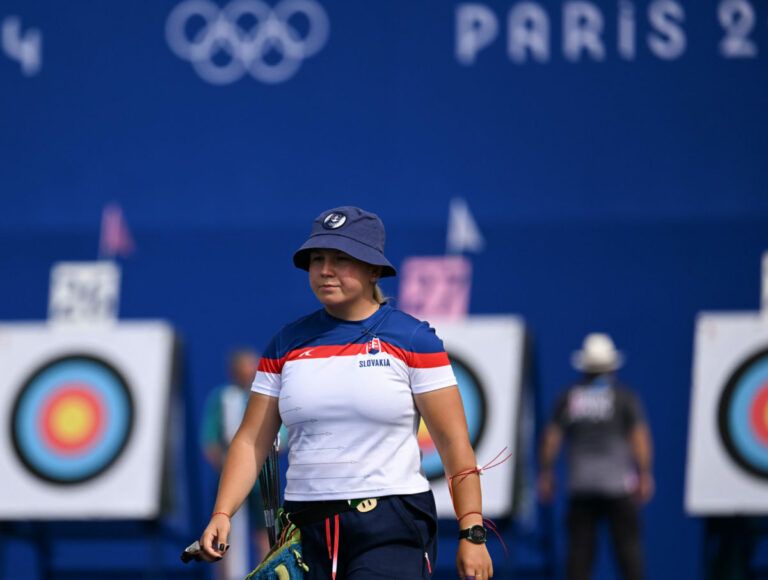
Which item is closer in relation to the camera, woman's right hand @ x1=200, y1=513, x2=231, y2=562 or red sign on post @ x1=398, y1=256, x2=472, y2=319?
woman's right hand @ x1=200, y1=513, x2=231, y2=562

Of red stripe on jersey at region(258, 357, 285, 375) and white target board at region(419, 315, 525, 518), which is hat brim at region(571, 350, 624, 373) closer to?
white target board at region(419, 315, 525, 518)

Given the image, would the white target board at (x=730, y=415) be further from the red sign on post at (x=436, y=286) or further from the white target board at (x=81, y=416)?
the white target board at (x=81, y=416)

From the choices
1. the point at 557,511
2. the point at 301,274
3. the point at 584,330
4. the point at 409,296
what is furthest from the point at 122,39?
the point at 557,511

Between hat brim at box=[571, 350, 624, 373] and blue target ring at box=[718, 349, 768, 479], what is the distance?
1.89ft

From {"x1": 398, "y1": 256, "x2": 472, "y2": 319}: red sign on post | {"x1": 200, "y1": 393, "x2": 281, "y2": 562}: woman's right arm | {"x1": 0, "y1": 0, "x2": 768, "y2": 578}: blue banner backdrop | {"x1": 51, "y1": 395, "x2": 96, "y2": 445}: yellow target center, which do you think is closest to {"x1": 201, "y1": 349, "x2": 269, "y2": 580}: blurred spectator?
{"x1": 0, "y1": 0, "x2": 768, "y2": 578}: blue banner backdrop

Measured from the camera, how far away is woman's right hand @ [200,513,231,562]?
2.59 m

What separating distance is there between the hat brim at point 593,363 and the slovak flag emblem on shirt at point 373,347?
3951 mm

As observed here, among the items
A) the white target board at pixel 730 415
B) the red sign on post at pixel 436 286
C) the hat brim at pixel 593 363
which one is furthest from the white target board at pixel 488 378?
the white target board at pixel 730 415

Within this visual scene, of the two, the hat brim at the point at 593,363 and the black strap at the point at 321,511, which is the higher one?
the hat brim at the point at 593,363

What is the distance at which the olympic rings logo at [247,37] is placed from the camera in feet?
24.6

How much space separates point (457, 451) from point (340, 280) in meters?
0.42

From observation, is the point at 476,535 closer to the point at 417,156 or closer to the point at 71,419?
the point at 417,156

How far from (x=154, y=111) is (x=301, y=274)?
128cm

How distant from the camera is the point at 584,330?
719cm
